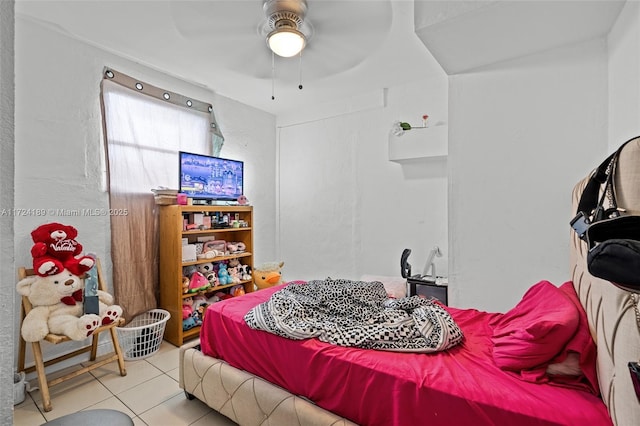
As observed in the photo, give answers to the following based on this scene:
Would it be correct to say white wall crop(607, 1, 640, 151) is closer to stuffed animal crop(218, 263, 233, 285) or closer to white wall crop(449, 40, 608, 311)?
white wall crop(449, 40, 608, 311)

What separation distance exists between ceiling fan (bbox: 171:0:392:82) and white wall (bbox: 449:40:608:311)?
2.64 feet

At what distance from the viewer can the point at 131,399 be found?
2.14 m

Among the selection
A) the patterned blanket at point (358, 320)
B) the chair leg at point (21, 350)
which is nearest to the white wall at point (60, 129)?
the chair leg at point (21, 350)

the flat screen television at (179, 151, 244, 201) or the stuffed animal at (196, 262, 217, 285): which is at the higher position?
the flat screen television at (179, 151, 244, 201)

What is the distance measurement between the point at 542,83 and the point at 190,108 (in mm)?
3152

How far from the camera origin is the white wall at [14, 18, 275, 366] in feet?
7.58

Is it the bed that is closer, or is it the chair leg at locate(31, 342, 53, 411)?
the bed

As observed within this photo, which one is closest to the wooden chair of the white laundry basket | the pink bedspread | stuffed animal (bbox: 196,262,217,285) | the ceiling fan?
the white laundry basket

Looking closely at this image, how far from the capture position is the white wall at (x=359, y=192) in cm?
332

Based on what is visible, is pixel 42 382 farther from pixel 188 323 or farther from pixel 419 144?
pixel 419 144

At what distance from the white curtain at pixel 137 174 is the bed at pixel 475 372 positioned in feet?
4.83

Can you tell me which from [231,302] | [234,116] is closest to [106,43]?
[234,116]

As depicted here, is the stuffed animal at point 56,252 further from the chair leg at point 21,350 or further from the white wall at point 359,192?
the white wall at point 359,192

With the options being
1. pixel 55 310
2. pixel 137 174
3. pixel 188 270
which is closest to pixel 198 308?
pixel 188 270
